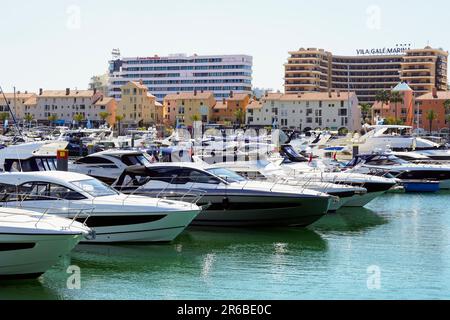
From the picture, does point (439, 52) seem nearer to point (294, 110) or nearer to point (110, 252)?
point (294, 110)

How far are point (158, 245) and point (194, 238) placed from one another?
223cm

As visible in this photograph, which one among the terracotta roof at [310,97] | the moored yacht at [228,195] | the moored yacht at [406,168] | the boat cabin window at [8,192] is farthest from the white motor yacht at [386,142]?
the terracotta roof at [310,97]

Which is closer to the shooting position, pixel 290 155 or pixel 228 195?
pixel 228 195

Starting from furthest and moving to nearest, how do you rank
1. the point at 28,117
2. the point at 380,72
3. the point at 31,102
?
the point at 380,72 < the point at 31,102 < the point at 28,117

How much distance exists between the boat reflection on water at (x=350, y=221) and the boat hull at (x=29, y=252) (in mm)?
12514

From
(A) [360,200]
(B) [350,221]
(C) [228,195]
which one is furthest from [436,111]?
(C) [228,195]

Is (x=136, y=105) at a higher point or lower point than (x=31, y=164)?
lower

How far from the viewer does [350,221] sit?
31.3 m

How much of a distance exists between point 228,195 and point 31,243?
10111 millimetres

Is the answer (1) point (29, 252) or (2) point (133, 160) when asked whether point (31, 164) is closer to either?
(2) point (133, 160)

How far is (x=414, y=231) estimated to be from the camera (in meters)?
28.4

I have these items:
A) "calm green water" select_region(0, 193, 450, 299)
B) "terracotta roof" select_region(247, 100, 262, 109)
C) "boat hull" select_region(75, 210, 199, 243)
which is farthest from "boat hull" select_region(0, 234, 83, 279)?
"terracotta roof" select_region(247, 100, 262, 109)

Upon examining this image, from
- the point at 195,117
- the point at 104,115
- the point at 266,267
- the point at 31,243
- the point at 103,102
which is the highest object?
the point at 103,102

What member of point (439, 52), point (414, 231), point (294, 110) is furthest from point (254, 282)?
point (439, 52)
